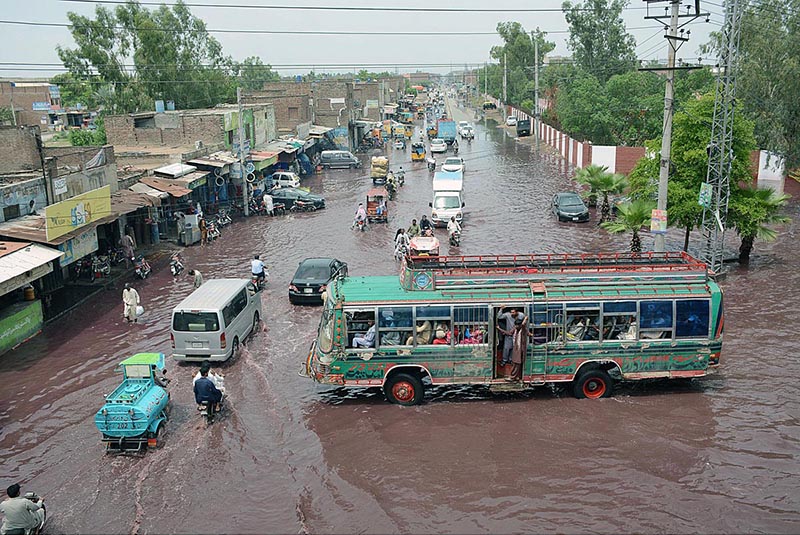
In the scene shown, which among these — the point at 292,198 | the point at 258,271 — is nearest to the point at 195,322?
the point at 258,271

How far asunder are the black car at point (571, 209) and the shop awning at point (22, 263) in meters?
22.7

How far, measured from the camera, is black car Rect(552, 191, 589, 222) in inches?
1348

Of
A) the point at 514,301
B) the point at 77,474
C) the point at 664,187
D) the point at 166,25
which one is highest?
the point at 166,25

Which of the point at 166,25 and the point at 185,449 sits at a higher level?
the point at 166,25

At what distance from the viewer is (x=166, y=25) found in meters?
64.6

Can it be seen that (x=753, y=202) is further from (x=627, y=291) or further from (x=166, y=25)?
(x=166, y=25)

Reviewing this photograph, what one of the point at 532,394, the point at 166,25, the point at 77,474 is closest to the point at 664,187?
the point at 532,394

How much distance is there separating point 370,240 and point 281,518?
70.0ft

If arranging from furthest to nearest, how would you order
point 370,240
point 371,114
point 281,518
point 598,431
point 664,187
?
point 371,114, point 370,240, point 664,187, point 598,431, point 281,518

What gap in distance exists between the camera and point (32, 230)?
69.6 feet

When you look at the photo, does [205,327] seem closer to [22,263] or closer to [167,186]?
[22,263]

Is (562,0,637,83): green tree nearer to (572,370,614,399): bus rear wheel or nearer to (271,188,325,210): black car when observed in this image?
(271,188,325,210): black car

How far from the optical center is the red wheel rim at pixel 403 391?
14.6 m

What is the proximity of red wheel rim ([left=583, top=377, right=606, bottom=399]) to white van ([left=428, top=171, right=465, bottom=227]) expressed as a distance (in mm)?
18937
